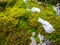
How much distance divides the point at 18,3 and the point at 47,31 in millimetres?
1480

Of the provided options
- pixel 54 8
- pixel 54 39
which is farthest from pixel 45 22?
pixel 54 8

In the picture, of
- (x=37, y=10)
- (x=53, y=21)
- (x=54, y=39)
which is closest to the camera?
(x=54, y=39)

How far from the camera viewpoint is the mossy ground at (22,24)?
5078mm

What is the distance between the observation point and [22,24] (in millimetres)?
5406

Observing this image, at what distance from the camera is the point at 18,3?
6.08 metres

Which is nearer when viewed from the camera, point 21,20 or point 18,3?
point 21,20

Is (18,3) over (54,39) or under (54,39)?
over

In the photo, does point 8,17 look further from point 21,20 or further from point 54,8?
point 54,8

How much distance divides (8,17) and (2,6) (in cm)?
72

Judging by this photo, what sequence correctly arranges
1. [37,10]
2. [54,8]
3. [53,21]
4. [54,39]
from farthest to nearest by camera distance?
[54,8] → [37,10] → [53,21] → [54,39]

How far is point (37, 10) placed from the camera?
579cm

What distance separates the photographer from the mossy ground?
5.08 metres

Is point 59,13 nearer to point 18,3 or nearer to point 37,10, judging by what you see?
point 37,10

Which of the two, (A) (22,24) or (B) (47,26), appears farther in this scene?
(A) (22,24)
